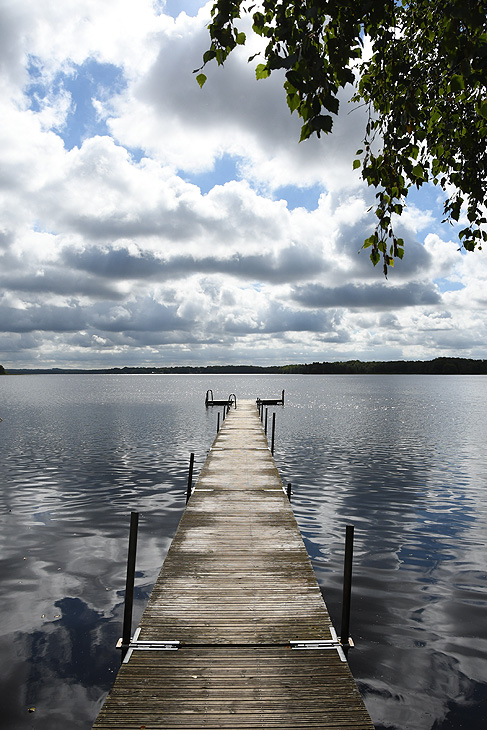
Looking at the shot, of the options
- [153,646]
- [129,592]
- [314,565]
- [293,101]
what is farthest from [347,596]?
[293,101]

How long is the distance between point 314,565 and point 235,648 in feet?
22.8

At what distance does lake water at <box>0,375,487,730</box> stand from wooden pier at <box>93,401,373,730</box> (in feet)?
6.10

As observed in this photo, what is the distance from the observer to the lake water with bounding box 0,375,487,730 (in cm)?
800

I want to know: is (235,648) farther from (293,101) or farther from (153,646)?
(293,101)

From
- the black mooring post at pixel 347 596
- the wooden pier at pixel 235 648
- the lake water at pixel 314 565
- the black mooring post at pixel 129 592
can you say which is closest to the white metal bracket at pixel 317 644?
the wooden pier at pixel 235 648

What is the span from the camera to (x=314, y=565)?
13109 mm

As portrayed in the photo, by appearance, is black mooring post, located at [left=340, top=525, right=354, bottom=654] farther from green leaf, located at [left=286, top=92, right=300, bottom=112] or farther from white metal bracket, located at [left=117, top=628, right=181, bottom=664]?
green leaf, located at [left=286, top=92, right=300, bottom=112]

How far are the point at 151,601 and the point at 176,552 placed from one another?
6.98ft

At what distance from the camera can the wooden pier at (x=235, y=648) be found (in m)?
5.30

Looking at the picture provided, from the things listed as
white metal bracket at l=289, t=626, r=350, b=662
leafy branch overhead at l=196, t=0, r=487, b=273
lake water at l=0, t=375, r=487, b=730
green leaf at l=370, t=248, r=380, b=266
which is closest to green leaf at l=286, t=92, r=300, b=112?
leafy branch overhead at l=196, t=0, r=487, b=273

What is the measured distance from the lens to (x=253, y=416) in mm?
41062

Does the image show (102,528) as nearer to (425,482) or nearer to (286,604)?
(286,604)

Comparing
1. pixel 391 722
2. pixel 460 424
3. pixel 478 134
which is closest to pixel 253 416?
pixel 460 424

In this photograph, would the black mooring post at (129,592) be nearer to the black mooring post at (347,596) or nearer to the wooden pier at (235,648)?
the wooden pier at (235,648)
